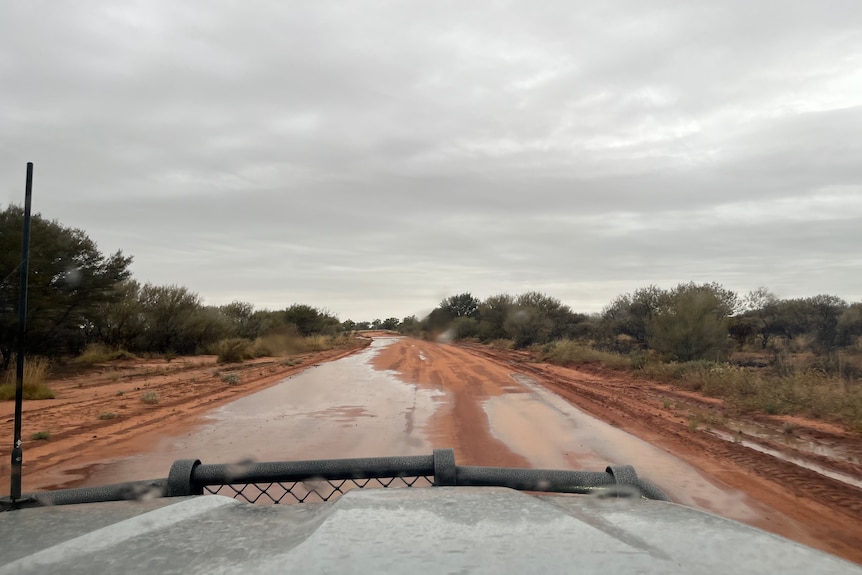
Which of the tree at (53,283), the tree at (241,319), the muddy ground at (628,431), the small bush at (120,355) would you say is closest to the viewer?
the muddy ground at (628,431)

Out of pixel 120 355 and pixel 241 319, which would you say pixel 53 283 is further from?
pixel 241 319

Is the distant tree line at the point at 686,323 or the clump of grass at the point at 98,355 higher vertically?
the distant tree line at the point at 686,323

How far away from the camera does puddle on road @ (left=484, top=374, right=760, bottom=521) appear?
287 inches

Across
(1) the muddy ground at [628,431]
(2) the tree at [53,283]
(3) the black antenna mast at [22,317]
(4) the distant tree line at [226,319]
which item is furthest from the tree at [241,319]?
(3) the black antenna mast at [22,317]

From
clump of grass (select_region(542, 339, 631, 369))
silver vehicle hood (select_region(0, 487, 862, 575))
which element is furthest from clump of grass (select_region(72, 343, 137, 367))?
silver vehicle hood (select_region(0, 487, 862, 575))

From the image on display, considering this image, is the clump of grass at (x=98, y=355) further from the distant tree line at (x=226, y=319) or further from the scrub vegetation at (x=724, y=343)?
the scrub vegetation at (x=724, y=343)

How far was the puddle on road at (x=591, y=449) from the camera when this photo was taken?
7.29 metres

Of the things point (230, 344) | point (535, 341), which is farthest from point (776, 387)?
point (535, 341)

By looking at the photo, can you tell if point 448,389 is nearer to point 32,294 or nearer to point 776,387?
point 776,387

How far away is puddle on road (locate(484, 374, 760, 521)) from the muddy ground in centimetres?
7

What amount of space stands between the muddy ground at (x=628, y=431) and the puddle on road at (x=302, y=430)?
449 millimetres

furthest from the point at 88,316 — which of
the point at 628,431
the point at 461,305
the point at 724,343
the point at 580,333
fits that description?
the point at 461,305

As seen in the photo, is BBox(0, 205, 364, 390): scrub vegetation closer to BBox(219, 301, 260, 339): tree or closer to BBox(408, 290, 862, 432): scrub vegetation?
BBox(219, 301, 260, 339): tree

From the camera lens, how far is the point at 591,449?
997 cm
